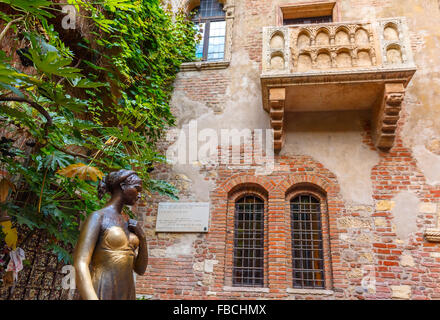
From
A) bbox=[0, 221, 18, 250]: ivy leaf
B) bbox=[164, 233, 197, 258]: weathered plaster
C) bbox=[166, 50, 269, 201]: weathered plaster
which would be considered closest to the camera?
bbox=[0, 221, 18, 250]: ivy leaf

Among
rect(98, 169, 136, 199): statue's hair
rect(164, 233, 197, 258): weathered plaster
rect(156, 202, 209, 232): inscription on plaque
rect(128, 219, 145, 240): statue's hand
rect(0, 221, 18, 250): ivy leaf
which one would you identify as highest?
rect(156, 202, 209, 232): inscription on plaque

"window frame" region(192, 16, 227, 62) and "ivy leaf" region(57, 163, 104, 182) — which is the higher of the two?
"window frame" region(192, 16, 227, 62)

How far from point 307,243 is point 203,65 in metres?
4.35

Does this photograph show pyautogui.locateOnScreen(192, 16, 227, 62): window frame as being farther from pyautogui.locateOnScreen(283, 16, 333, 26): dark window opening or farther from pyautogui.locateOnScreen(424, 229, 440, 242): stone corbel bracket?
pyautogui.locateOnScreen(424, 229, 440, 242): stone corbel bracket

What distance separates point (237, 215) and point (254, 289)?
1.38 metres

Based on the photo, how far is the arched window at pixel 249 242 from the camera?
579cm

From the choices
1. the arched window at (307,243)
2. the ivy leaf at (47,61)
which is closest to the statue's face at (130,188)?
the ivy leaf at (47,61)

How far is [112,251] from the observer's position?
6.75 ft

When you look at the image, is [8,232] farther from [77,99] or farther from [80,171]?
[77,99]

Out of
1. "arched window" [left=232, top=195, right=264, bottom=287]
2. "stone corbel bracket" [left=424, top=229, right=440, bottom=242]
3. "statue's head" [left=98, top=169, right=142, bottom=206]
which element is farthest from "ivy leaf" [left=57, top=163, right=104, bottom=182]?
"stone corbel bracket" [left=424, top=229, right=440, bottom=242]

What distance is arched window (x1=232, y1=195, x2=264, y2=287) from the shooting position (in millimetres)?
5785

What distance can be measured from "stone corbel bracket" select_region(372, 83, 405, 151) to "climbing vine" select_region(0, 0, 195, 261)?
12.5 feet
